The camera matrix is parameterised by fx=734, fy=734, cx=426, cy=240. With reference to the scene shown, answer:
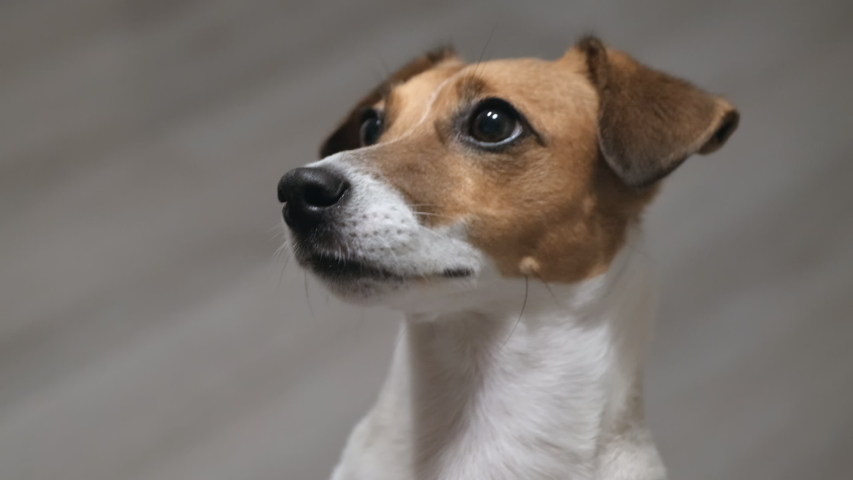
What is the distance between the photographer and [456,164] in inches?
50.4

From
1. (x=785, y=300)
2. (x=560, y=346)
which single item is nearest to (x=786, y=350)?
(x=785, y=300)

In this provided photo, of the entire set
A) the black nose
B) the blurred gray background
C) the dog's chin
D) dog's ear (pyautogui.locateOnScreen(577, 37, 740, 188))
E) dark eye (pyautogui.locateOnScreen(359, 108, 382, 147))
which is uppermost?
dog's ear (pyautogui.locateOnScreen(577, 37, 740, 188))

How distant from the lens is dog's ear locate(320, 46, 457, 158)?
171 centimetres

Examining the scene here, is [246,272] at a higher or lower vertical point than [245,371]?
higher

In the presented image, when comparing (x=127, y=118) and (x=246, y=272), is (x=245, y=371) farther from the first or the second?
(x=127, y=118)

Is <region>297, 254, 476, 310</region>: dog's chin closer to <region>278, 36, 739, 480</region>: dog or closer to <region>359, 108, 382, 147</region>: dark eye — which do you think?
<region>278, 36, 739, 480</region>: dog

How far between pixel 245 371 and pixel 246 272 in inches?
13.1

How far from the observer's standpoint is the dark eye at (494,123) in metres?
1.31

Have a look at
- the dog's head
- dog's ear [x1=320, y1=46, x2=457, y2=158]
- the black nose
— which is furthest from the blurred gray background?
the black nose

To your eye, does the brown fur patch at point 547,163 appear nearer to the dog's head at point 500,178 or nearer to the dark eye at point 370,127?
the dog's head at point 500,178

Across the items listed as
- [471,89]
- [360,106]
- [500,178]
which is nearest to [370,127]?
[360,106]

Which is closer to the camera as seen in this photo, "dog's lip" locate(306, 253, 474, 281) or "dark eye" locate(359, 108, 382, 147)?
"dog's lip" locate(306, 253, 474, 281)

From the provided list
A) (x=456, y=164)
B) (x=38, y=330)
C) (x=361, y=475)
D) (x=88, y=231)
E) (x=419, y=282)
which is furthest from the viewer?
(x=88, y=231)

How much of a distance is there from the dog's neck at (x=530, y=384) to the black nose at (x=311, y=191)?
0.29m
